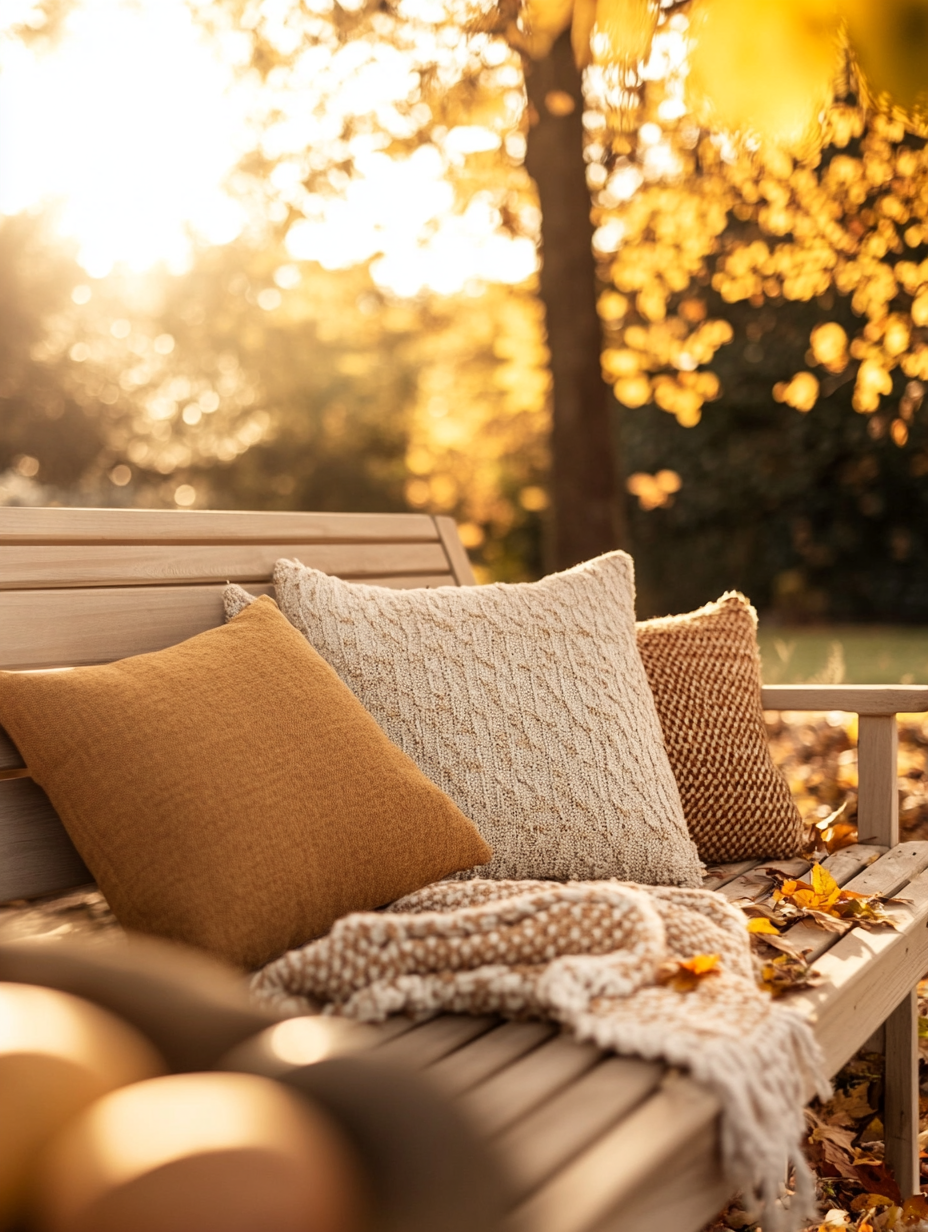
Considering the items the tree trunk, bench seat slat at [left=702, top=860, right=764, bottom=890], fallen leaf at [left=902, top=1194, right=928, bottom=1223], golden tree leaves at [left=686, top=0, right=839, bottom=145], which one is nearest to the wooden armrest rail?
bench seat slat at [left=702, top=860, right=764, bottom=890]

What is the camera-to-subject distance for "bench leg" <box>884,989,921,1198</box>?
1763 mm

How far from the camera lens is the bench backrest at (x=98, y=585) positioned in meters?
1.54

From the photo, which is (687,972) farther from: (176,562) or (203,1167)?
(176,562)

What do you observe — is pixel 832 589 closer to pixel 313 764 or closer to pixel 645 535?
pixel 645 535

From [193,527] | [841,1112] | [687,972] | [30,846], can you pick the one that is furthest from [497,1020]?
[841,1112]

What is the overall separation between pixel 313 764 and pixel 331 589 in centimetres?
49

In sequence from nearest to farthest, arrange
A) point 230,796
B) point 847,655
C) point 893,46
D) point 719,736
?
point 893,46
point 230,796
point 719,736
point 847,655

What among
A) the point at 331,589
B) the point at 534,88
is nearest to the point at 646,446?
the point at 534,88

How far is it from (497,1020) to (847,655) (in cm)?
675

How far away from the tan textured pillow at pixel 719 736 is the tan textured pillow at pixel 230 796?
0.55 metres

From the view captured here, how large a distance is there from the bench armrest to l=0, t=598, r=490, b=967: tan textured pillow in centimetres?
91

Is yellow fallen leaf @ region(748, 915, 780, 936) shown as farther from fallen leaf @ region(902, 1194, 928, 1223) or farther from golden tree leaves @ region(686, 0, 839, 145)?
golden tree leaves @ region(686, 0, 839, 145)

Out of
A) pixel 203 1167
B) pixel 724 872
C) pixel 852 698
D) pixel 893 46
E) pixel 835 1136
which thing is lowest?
pixel 835 1136

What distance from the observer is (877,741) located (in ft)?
6.64
